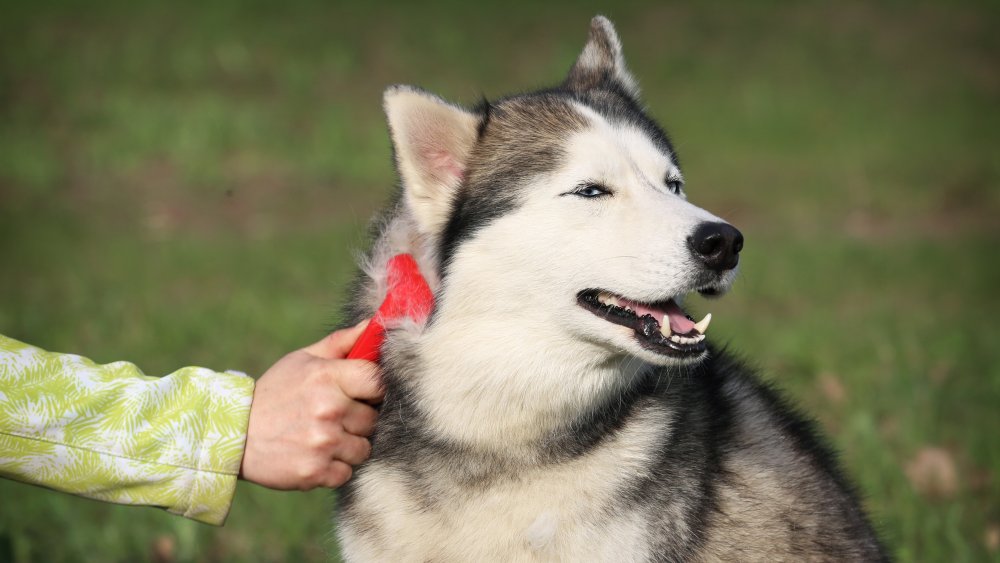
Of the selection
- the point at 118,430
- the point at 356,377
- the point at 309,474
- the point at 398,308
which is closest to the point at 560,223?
the point at 398,308

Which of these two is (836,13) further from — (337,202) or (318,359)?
(318,359)

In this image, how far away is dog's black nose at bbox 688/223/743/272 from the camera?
9.67 feet

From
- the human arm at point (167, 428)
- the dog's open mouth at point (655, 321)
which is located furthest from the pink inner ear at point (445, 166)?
the human arm at point (167, 428)

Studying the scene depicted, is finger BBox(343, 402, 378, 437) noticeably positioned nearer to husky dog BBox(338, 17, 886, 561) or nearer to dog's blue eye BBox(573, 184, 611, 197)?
husky dog BBox(338, 17, 886, 561)

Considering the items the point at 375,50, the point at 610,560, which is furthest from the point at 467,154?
the point at 375,50

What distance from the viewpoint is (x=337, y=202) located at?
46.6ft

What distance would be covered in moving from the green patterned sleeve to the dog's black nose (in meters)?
1.32

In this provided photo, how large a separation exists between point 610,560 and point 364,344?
3.18ft

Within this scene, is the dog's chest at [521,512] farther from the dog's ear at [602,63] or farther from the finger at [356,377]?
the dog's ear at [602,63]

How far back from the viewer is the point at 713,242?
2.95 meters

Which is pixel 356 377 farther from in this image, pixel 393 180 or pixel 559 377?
pixel 393 180

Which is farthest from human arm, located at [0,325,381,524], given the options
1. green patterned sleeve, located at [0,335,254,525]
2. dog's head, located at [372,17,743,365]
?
dog's head, located at [372,17,743,365]

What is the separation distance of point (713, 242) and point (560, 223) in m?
0.46

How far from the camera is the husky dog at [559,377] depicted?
3.02m
